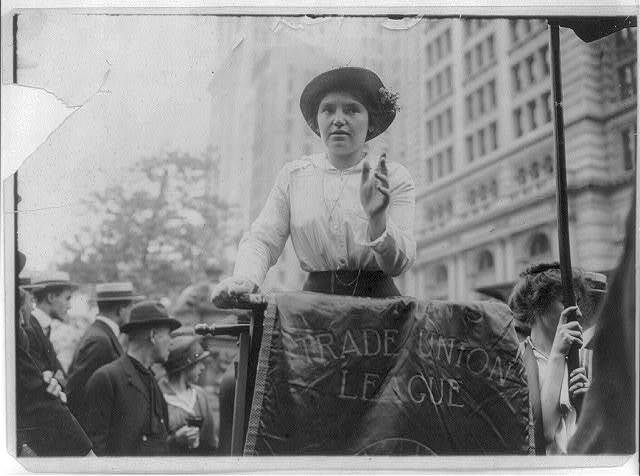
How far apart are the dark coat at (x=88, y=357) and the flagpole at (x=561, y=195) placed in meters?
2.53

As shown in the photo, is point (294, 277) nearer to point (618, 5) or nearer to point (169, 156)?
point (169, 156)

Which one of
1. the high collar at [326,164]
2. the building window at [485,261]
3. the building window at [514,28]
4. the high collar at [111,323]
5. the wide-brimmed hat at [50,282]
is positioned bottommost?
the high collar at [111,323]

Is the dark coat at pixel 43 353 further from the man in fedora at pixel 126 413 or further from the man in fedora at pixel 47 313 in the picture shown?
the man in fedora at pixel 126 413

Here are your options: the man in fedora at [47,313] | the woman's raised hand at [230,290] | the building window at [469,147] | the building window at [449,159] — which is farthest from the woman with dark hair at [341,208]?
the man in fedora at [47,313]

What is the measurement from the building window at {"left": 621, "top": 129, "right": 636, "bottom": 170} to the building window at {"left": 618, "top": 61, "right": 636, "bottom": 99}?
219 millimetres

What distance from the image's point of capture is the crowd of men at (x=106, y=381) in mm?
4148

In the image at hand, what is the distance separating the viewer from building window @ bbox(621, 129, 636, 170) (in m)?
4.43

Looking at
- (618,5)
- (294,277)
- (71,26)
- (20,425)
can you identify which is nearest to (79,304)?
(20,425)

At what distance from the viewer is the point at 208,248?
4.32 meters

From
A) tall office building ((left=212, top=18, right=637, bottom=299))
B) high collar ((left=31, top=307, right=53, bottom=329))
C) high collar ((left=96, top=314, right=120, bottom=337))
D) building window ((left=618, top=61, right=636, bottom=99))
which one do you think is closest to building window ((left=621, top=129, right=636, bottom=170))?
tall office building ((left=212, top=18, right=637, bottom=299))

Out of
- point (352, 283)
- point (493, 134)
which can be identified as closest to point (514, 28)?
point (493, 134)

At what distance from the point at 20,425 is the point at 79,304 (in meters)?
0.74

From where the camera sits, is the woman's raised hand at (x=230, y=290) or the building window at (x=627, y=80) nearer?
the woman's raised hand at (x=230, y=290)

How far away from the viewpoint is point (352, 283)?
13.8 feet
